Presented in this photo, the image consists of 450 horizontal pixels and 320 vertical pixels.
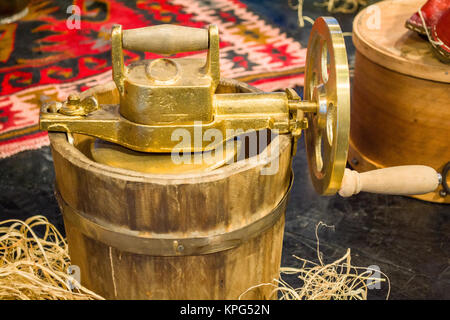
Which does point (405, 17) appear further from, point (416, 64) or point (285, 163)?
point (285, 163)

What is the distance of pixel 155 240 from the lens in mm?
1401

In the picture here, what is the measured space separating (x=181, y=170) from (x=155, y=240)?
0.66 ft

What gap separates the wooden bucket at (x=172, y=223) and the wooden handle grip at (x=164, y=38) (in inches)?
12.0

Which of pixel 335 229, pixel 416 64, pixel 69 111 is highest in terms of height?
pixel 69 111

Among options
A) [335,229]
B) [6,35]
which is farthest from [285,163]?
[6,35]

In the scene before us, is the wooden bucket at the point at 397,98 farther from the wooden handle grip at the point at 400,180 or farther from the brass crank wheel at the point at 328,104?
the brass crank wheel at the point at 328,104

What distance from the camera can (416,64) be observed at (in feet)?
7.53

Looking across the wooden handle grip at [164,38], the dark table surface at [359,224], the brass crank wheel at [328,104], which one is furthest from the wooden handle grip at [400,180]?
the wooden handle grip at [164,38]

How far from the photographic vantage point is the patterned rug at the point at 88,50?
10.5ft

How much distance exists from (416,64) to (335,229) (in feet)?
2.43

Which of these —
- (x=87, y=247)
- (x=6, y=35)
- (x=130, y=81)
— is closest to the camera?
(x=130, y=81)

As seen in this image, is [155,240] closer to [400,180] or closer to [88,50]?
[400,180]

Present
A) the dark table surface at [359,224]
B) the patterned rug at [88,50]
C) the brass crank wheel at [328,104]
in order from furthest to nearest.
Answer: the patterned rug at [88,50], the dark table surface at [359,224], the brass crank wheel at [328,104]

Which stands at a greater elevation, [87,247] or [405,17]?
[405,17]
